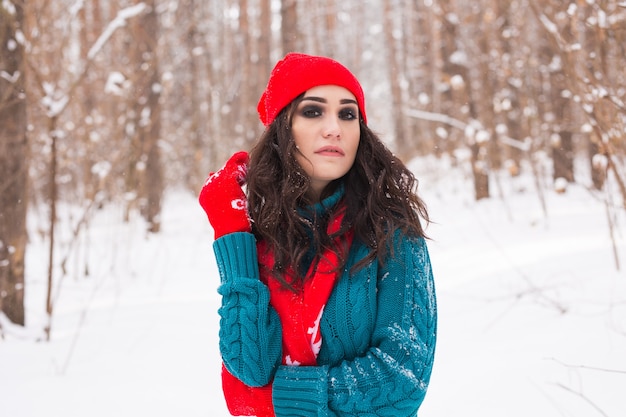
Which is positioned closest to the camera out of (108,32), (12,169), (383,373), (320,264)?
Result: (383,373)

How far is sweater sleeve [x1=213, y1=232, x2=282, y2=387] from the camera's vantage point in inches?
50.1

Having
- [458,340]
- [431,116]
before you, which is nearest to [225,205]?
[458,340]

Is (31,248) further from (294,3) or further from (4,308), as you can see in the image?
(294,3)

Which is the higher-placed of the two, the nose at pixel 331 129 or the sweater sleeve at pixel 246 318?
the nose at pixel 331 129

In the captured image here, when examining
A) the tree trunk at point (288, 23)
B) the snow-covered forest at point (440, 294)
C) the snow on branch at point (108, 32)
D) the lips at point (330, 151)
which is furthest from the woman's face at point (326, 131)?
the tree trunk at point (288, 23)

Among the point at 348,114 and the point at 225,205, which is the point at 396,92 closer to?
the point at 348,114

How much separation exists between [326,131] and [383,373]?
0.63 meters

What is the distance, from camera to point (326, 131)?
1.39 m

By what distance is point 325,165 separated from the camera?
139 centimetres

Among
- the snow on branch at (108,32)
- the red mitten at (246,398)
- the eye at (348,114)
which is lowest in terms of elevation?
the red mitten at (246,398)

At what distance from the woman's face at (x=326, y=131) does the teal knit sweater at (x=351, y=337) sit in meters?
0.24

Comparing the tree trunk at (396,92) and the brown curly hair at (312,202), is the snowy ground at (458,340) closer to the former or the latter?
the brown curly hair at (312,202)

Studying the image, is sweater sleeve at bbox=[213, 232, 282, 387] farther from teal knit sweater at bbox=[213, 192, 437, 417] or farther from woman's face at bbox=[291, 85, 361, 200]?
woman's face at bbox=[291, 85, 361, 200]

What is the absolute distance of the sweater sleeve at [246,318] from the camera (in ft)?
4.18
